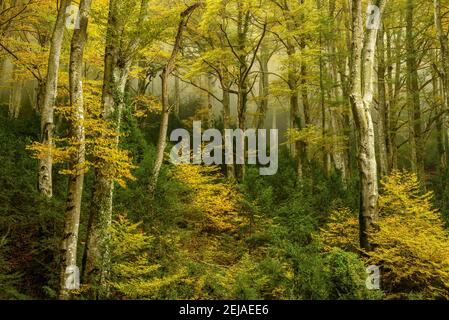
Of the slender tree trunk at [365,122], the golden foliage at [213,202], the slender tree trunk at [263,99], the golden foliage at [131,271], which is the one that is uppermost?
the slender tree trunk at [263,99]

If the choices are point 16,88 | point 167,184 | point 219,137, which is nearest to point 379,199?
point 167,184

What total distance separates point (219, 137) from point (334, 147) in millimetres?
6212

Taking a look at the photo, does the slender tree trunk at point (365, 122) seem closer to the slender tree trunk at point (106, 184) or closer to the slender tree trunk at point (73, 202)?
the slender tree trunk at point (106, 184)

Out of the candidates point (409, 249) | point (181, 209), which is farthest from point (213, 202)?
point (409, 249)

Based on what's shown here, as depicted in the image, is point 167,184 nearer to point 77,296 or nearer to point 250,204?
point 250,204

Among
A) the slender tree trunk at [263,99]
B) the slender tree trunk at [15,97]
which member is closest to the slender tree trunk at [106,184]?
the slender tree trunk at [263,99]

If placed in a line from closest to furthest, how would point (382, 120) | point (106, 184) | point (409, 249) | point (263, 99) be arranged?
point (409, 249)
point (106, 184)
point (382, 120)
point (263, 99)

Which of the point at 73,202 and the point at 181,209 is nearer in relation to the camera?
the point at 73,202

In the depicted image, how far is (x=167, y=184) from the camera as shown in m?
11.2

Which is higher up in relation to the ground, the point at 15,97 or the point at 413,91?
the point at 15,97

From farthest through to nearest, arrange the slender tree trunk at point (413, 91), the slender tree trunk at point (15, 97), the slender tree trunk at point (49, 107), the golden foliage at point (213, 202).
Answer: the slender tree trunk at point (15, 97) → the slender tree trunk at point (413, 91) → the golden foliage at point (213, 202) → the slender tree trunk at point (49, 107)

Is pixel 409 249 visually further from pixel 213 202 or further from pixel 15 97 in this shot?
pixel 15 97

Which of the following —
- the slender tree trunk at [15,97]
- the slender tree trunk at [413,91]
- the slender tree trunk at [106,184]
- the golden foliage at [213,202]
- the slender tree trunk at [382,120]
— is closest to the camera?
the slender tree trunk at [106,184]
